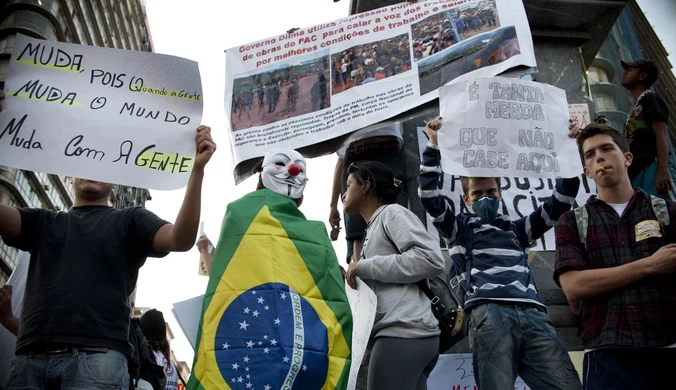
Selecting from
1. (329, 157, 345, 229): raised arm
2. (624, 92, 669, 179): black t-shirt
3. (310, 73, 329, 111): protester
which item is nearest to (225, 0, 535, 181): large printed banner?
(310, 73, 329, 111): protester

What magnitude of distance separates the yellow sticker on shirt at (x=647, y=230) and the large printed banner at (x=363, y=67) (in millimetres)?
2077

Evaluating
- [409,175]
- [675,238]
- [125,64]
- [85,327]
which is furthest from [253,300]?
[409,175]

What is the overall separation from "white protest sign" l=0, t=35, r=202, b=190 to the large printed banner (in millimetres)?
1593

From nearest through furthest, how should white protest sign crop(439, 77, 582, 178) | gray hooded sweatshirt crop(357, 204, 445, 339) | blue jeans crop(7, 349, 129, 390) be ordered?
blue jeans crop(7, 349, 129, 390), gray hooded sweatshirt crop(357, 204, 445, 339), white protest sign crop(439, 77, 582, 178)

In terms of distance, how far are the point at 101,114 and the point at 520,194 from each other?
12.0 feet

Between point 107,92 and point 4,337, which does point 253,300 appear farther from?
point 4,337

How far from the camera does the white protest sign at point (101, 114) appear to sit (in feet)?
10.7

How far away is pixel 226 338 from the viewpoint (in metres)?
2.74

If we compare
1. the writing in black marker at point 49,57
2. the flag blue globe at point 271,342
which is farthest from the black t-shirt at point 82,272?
the writing in black marker at point 49,57

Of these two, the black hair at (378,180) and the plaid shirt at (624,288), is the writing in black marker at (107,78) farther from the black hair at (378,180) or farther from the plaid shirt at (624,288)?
the plaid shirt at (624,288)

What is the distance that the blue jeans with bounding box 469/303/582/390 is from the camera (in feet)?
11.0

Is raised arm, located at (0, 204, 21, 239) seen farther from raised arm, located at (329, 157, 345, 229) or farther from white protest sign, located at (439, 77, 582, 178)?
raised arm, located at (329, 157, 345, 229)

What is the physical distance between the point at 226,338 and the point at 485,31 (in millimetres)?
3424

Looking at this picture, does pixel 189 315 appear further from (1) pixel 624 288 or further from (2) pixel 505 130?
(2) pixel 505 130
